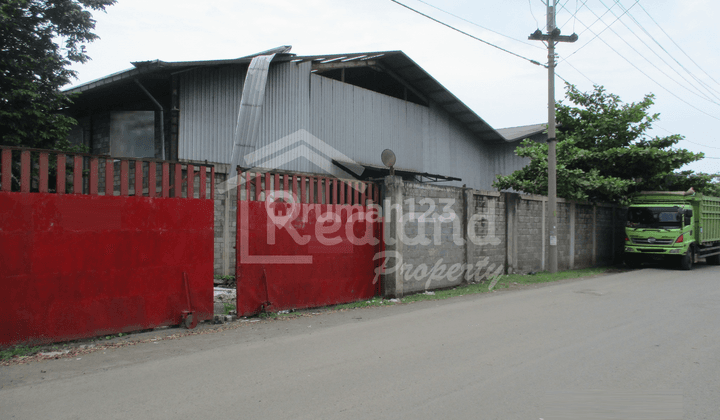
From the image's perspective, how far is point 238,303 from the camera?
8148mm

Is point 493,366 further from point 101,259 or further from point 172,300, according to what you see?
point 101,259

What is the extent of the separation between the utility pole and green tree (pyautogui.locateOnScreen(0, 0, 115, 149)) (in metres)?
14.2

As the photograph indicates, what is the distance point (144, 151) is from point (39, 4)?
4.94 metres

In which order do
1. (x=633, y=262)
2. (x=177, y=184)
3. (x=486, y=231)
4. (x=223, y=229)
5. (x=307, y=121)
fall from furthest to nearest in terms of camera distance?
(x=633, y=262)
(x=307, y=121)
(x=486, y=231)
(x=223, y=229)
(x=177, y=184)

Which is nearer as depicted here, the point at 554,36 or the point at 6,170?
the point at 6,170

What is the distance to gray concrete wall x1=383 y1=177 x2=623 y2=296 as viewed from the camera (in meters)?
10.9

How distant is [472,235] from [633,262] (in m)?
9.73

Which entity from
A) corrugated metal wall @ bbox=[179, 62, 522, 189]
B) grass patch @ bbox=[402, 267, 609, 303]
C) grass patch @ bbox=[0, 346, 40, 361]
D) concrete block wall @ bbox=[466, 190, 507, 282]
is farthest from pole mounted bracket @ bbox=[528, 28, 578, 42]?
grass patch @ bbox=[0, 346, 40, 361]

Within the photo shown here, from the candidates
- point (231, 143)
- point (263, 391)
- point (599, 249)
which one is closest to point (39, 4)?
point (231, 143)

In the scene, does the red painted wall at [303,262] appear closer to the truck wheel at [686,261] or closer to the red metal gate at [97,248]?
the red metal gate at [97,248]

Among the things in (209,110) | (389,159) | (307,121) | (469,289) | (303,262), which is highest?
(209,110)

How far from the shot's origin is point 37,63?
13.0m

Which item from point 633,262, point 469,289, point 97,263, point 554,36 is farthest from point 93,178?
point 633,262

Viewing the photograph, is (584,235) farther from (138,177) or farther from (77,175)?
(77,175)
